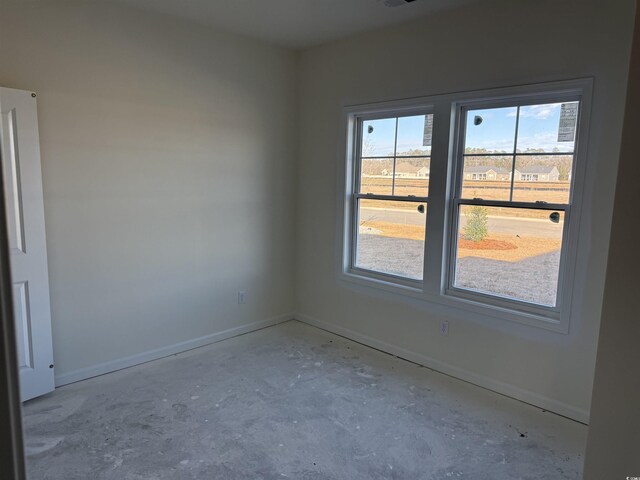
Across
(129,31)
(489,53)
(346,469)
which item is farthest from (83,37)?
(346,469)

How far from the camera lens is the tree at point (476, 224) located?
317 cm

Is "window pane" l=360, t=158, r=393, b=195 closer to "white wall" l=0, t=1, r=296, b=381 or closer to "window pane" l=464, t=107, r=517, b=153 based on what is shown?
"window pane" l=464, t=107, r=517, b=153

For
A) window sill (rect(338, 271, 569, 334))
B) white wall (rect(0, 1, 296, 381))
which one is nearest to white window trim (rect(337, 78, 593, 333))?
window sill (rect(338, 271, 569, 334))

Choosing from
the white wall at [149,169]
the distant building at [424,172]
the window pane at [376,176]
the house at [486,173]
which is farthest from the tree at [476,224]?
the white wall at [149,169]

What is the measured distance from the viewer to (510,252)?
306 cm

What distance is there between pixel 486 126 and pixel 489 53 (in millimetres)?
488

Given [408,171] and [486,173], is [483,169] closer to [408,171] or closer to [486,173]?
[486,173]

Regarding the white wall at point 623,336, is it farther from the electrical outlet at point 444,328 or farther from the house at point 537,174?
the electrical outlet at point 444,328

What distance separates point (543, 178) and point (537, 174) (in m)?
0.05

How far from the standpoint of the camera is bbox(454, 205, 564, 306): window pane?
2.87 meters

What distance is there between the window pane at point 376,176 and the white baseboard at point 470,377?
134 cm

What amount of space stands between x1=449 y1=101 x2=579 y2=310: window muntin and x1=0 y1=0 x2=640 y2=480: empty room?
0.01 meters

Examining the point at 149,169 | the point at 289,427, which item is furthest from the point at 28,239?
the point at 289,427

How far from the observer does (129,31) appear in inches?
124
